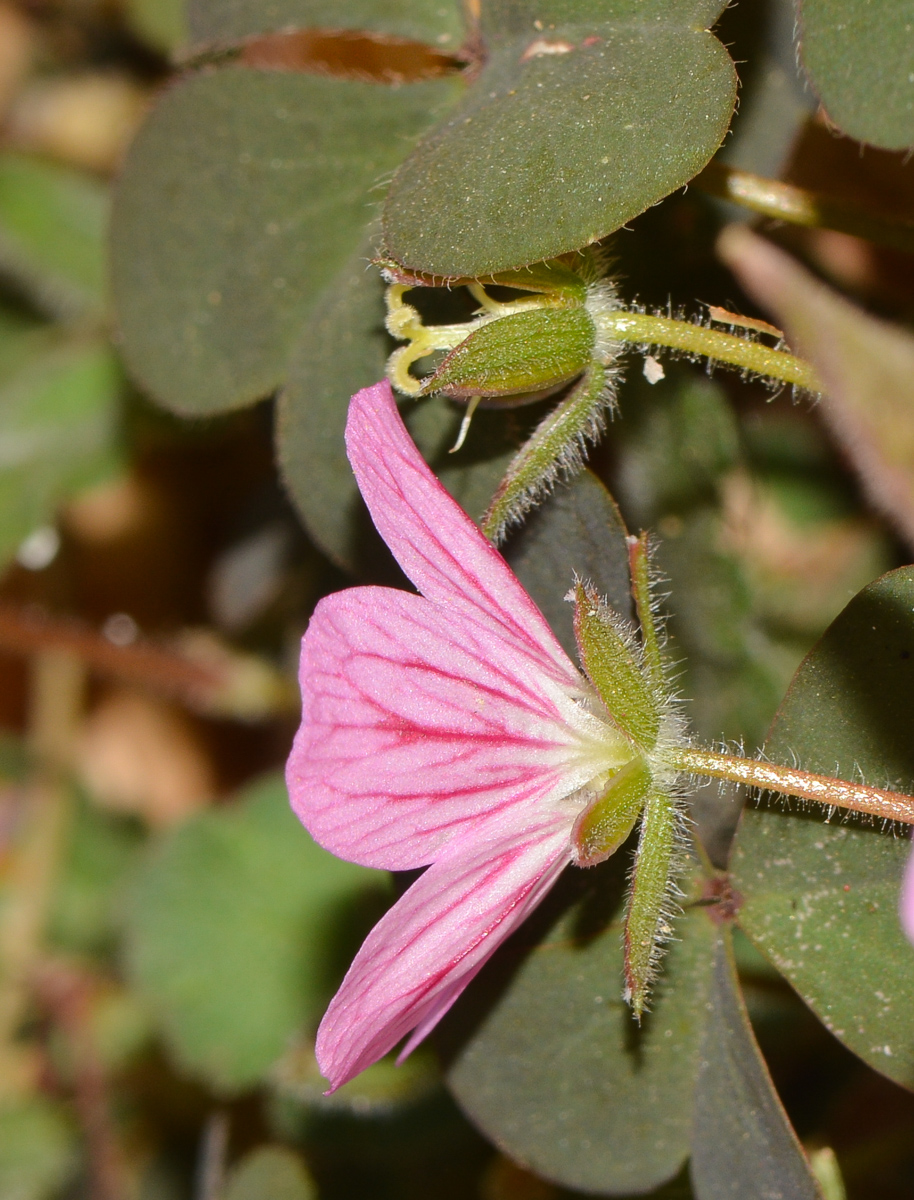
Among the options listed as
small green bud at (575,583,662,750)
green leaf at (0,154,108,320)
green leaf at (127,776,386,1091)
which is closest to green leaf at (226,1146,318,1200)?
green leaf at (127,776,386,1091)

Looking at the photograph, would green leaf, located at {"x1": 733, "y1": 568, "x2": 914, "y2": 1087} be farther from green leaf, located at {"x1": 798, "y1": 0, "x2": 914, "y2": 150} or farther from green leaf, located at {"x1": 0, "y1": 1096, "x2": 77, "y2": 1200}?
green leaf, located at {"x1": 0, "y1": 1096, "x2": 77, "y2": 1200}

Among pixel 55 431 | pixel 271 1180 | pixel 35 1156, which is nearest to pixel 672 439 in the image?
pixel 271 1180

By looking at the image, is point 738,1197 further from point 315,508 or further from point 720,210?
point 720,210

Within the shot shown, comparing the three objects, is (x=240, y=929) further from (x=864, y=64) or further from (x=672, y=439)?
(x=864, y=64)

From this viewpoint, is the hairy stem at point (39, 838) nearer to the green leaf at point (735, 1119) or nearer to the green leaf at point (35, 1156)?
the green leaf at point (35, 1156)

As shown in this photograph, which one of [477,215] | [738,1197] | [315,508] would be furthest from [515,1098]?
[477,215]

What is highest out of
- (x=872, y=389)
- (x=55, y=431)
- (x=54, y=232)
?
(x=872, y=389)
